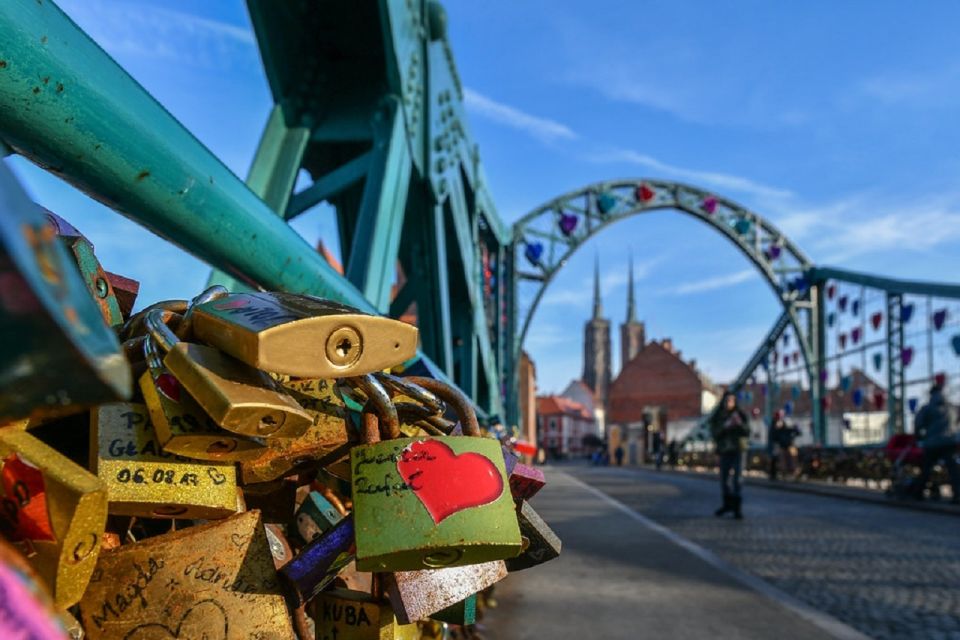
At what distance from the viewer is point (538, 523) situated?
0.93 m

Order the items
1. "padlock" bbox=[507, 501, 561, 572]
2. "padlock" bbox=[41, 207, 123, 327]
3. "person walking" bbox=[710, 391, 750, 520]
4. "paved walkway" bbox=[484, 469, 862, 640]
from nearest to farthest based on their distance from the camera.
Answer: "padlock" bbox=[41, 207, 123, 327] < "padlock" bbox=[507, 501, 561, 572] < "paved walkway" bbox=[484, 469, 862, 640] < "person walking" bbox=[710, 391, 750, 520]

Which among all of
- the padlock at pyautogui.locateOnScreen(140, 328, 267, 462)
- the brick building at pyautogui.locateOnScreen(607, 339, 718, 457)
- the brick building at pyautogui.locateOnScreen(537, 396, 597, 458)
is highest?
the brick building at pyautogui.locateOnScreen(607, 339, 718, 457)

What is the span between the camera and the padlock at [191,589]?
59cm

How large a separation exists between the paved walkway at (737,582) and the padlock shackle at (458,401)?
1900 mm

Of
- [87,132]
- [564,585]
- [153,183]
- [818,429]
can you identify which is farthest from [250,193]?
[818,429]

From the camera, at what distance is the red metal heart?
0.63 metres

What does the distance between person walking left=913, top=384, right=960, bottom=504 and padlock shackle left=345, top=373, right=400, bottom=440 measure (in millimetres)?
10130

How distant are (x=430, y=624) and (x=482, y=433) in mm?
430

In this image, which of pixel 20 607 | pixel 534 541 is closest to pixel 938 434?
Result: pixel 534 541

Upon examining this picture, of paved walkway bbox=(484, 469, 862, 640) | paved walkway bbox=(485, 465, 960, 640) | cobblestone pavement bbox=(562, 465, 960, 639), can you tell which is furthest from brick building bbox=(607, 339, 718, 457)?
paved walkway bbox=(484, 469, 862, 640)

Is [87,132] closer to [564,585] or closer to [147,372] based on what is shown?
[147,372]

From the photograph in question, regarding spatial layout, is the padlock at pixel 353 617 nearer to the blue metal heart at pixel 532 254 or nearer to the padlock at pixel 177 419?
the padlock at pixel 177 419

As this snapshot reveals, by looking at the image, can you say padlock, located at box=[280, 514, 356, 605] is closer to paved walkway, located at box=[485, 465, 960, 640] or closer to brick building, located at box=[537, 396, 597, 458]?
paved walkway, located at box=[485, 465, 960, 640]

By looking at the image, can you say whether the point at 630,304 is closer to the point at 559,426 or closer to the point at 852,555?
the point at 559,426
